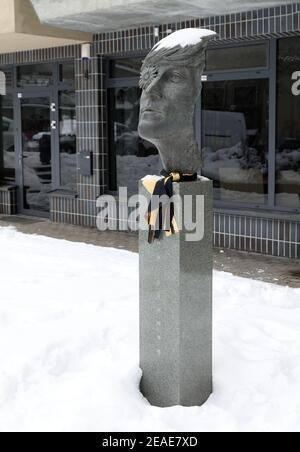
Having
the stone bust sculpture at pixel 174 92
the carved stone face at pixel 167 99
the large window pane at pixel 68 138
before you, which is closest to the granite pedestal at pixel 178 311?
the stone bust sculpture at pixel 174 92

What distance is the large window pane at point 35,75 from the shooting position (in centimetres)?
1145

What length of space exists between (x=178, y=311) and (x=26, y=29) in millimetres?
6554

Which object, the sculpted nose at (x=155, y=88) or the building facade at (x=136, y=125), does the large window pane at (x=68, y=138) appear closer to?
the building facade at (x=136, y=125)

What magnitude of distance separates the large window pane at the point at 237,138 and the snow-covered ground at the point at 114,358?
6.95 feet

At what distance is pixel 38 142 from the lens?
39.2ft

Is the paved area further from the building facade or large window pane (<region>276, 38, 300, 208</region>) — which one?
large window pane (<region>276, 38, 300, 208</region>)

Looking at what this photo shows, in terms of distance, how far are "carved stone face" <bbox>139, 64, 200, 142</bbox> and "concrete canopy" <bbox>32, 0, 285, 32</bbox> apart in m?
4.14

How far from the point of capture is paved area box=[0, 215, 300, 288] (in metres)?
7.44

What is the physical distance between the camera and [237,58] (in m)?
8.80

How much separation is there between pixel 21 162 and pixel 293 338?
26.8 feet

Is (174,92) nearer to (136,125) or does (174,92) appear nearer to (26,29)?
(26,29)

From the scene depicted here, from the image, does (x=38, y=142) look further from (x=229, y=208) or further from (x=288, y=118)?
(x=288, y=118)

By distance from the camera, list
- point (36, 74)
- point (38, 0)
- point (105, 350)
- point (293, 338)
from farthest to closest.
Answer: point (36, 74)
point (38, 0)
point (293, 338)
point (105, 350)
